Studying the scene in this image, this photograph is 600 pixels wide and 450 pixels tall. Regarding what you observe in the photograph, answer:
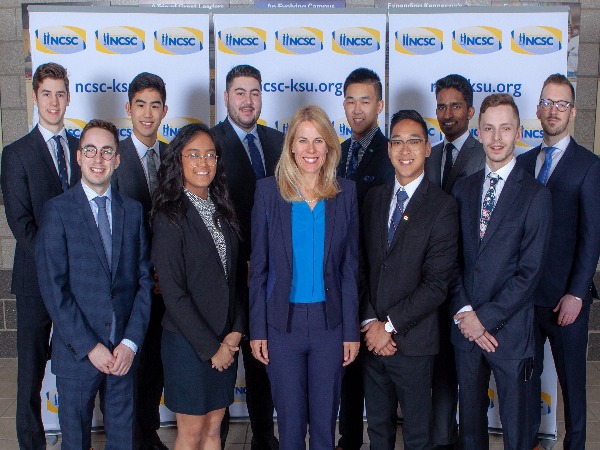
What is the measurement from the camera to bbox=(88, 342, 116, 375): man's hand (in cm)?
251

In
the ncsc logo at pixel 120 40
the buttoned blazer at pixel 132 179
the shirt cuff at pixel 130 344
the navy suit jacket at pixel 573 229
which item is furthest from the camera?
the ncsc logo at pixel 120 40

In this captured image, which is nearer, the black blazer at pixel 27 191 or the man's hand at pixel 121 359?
the man's hand at pixel 121 359

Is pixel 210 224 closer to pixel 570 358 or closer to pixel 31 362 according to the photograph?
pixel 31 362

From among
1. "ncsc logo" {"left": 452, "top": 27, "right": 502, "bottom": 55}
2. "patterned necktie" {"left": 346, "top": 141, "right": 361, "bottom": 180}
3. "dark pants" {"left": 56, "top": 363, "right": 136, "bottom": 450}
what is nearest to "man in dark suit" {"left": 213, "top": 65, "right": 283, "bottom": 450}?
"patterned necktie" {"left": 346, "top": 141, "right": 361, "bottom": 180}

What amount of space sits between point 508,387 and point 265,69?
2.23m

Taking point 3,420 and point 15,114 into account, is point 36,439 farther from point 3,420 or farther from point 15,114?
point 15,114

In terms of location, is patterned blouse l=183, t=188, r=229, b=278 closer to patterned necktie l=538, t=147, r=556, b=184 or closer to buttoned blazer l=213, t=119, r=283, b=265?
buttoned blazer l=213, t=119, r=283, b=265

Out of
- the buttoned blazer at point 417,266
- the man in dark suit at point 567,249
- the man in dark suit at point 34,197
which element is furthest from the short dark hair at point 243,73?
the man in dark suit at point 567,249

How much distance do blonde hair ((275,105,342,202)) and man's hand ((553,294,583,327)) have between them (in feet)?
4.17

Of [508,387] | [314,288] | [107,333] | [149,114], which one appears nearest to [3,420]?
[107,333]

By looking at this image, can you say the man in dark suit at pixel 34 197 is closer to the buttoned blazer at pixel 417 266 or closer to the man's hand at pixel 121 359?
the man's hand at pixel 121 359

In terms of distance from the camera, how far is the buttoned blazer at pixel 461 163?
3.30 metres

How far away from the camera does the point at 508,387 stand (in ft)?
8.84

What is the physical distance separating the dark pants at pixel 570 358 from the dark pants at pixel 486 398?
432 mm
